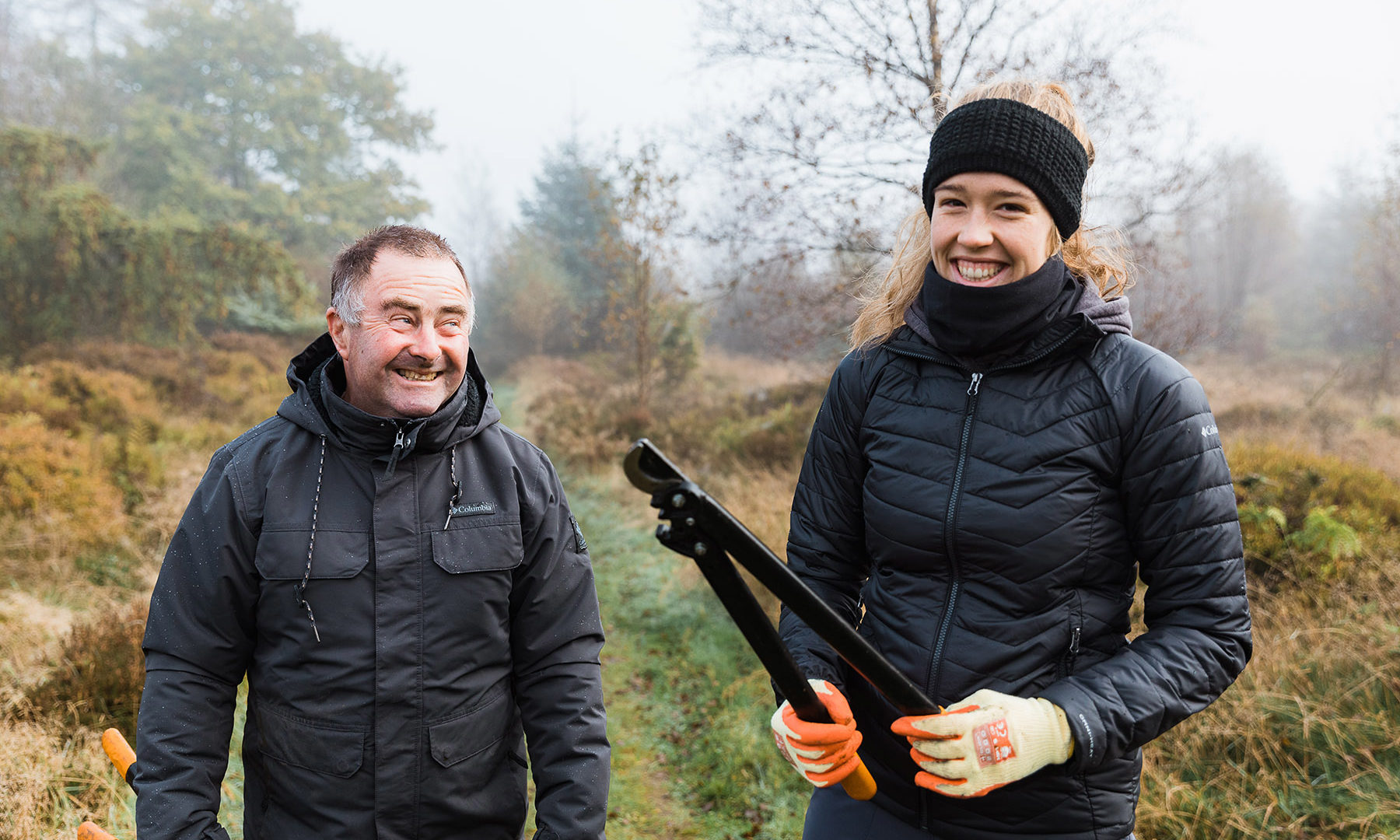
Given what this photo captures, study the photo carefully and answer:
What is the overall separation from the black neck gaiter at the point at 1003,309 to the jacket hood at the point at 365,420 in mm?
1146

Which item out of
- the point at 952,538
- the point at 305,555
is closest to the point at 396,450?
the point at 305,555

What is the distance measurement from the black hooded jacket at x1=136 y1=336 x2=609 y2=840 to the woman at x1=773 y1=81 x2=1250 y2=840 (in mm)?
629

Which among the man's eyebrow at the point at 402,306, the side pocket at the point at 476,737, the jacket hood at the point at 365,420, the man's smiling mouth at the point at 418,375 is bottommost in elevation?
the side pocket at the point at 476,737

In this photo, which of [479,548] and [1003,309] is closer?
[1003,309]

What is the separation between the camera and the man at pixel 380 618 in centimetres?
169

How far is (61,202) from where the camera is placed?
32.6 feet

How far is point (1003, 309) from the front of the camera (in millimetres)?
1521

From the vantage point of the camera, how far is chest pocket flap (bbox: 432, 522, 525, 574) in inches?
70.3

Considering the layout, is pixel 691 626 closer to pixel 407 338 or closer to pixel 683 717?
pixel 683 717

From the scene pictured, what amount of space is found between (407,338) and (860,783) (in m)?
1.40

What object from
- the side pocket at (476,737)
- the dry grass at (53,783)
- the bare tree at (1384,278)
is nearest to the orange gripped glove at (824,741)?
the side pocket at (476,737)

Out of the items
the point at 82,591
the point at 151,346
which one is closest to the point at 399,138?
the point at 151,346

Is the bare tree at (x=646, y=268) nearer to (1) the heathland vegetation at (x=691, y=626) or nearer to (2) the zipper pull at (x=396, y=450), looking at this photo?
(1) the heathland vegetation at (x=691, y=626)

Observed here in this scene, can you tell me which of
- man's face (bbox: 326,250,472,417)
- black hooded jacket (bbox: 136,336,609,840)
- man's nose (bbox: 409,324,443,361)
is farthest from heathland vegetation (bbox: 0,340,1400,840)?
man's nose (bbox: 409,324,443,361)
